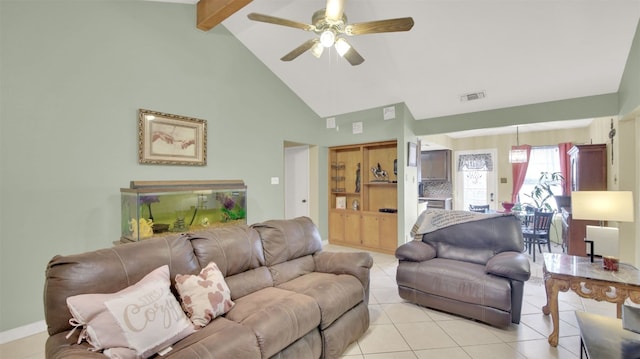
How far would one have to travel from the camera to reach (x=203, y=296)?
1757 mm

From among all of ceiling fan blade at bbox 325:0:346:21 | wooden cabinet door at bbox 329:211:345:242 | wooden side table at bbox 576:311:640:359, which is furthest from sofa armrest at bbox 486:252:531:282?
wooden cabinet door at bbox 329:211:345:242

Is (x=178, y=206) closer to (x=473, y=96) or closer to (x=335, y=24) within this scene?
(x=335, y=24)

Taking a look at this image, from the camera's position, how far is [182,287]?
5.74 ft

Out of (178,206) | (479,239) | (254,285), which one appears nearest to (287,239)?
(254,285)

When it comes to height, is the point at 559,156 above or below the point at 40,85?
below

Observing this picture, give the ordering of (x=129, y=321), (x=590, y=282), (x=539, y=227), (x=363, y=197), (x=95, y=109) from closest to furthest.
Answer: (x=129, y=321) → (x=590, y=282) → (x=95, y=109) → (x=539, y=227) → (x=363, y=197)

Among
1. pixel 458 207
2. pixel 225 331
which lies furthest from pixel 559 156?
pixel 225 331

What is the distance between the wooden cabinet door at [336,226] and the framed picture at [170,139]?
2.91 metres

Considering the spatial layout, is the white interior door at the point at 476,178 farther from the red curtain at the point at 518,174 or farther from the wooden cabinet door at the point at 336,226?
the wooden cabinet door at the point at 336,226

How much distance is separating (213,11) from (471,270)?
4.06 m

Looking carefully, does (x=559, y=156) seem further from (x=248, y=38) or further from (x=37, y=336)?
(x=37, y=336)

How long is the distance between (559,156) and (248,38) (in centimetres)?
672

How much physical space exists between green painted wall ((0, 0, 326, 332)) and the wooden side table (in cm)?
398

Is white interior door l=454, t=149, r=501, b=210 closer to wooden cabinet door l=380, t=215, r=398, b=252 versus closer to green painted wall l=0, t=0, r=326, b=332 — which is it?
wooden cabinet door l=380, t=215, r=398, b=252
